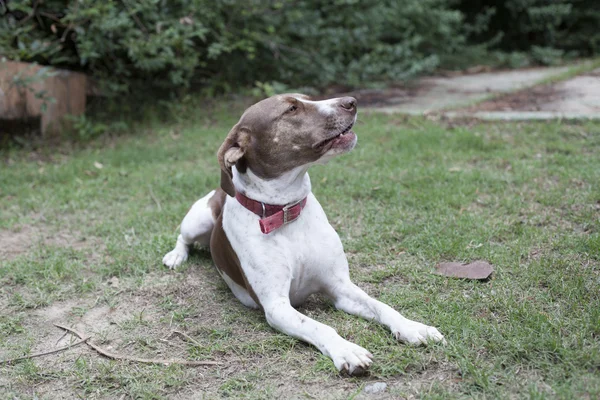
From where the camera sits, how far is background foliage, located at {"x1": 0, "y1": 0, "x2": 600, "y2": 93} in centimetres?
723

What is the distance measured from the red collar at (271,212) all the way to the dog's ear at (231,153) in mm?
107

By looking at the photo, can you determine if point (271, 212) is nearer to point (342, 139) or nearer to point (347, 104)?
point (342, 139)

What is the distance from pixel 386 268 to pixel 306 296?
0.61 m

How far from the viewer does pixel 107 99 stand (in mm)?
8594

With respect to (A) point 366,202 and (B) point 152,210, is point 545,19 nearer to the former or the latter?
(A) point 366,202

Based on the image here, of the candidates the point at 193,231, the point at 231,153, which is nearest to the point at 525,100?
the point at 193,231

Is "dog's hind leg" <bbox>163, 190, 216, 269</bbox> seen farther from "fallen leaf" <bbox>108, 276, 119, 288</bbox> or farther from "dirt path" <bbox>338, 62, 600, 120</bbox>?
"dirt path" <bbox>338, 62, 600, 120</bbox>

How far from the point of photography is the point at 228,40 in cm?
842

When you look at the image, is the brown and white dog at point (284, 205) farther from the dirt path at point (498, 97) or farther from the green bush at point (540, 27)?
the green bush at point (540, 27)

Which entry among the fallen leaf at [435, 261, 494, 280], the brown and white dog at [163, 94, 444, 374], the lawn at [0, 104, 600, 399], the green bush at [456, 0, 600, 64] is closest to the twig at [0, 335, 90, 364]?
the lawn at [0, 104, 600, 399]

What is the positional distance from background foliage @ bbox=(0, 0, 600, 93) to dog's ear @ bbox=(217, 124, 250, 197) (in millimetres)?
4208

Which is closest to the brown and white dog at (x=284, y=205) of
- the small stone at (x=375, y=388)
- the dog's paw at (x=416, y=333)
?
the dog's paw at (x=416, y=333)

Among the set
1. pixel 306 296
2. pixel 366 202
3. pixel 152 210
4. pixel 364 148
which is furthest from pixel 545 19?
pixel 306 296

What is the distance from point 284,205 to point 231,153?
0.39m
